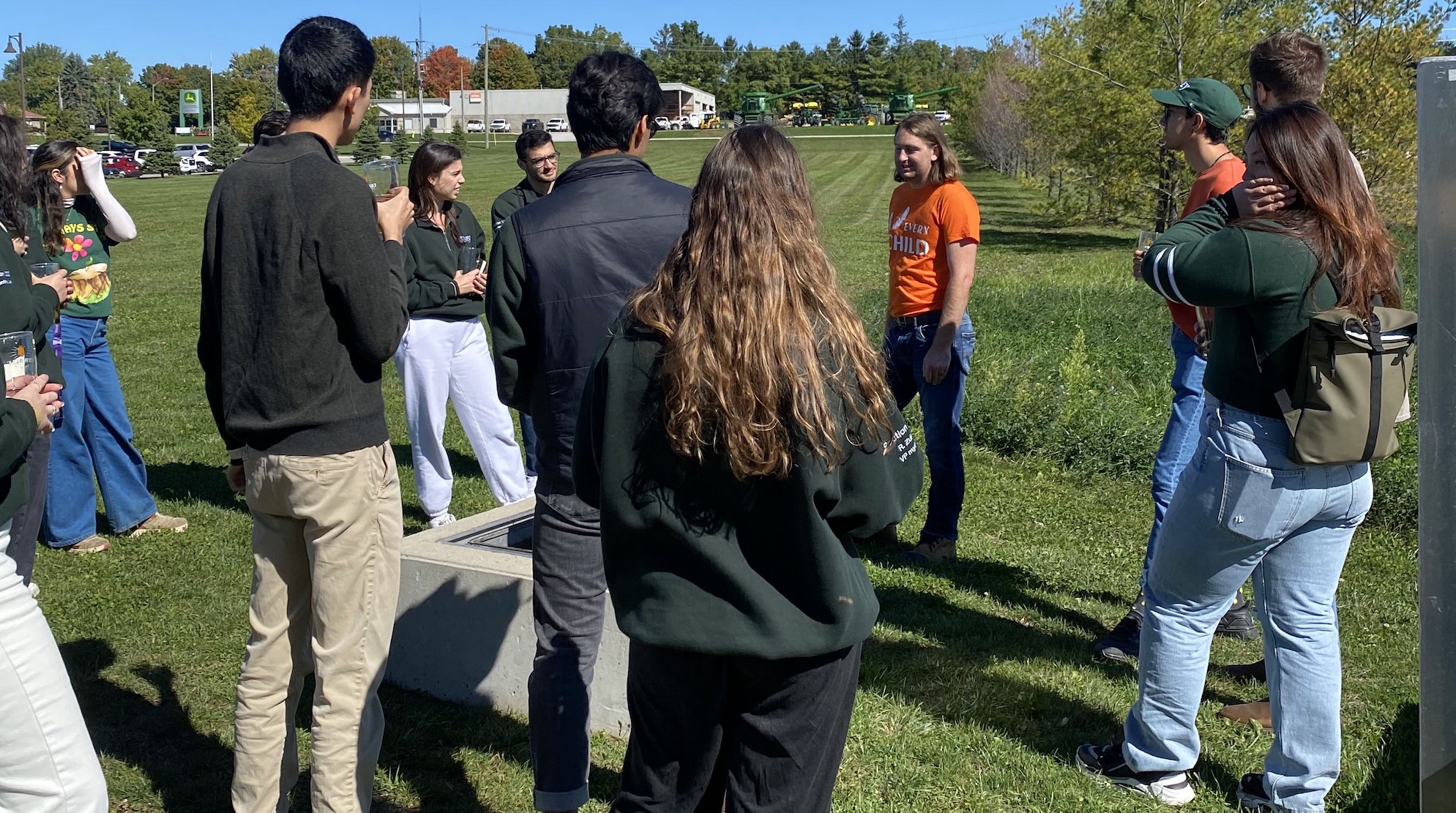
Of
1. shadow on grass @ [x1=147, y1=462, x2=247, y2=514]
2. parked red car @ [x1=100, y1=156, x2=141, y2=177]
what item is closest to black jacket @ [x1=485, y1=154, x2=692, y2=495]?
shadow on grass @ [x1=147, y1=462, x2=247, y2=514]

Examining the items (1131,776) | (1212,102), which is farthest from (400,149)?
(1131,776)

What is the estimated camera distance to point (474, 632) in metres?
4.19

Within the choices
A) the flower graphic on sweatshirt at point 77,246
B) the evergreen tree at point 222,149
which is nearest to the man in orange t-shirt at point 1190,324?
the flower graphic on sweatshirt at point 77,246

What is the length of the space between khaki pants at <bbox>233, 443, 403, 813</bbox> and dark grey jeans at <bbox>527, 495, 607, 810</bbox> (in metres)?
0.41

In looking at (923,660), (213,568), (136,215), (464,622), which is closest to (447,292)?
(213,568)

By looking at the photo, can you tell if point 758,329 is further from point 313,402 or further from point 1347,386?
point 1347,386

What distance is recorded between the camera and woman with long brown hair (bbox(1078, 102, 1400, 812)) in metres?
3.08

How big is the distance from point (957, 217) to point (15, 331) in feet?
12.8

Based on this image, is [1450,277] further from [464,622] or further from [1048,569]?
[1048,569]

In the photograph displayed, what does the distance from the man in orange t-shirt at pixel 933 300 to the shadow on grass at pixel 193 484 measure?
12.2ft

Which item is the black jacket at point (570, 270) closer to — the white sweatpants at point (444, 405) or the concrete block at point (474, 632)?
the concrete block at point (474, 632)

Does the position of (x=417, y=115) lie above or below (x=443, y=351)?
above

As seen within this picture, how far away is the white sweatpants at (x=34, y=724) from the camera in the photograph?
234 centimetres

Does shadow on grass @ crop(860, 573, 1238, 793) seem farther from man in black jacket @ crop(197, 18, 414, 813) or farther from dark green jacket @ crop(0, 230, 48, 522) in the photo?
dark green jacket @ crop(0, 230, 48, 522)
